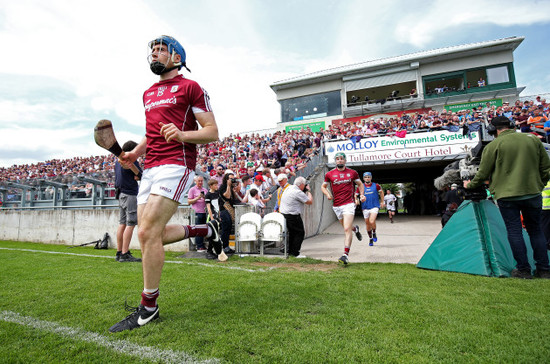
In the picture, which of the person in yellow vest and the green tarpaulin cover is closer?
the green tarpaulin cover

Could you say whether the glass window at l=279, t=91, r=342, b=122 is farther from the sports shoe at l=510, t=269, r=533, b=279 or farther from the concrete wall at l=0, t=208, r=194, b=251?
the sports shoe at l=510, t=269, r=533, b=279

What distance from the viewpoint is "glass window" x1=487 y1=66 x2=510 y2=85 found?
27322 millimetres

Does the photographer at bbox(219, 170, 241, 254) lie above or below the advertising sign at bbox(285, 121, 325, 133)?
below

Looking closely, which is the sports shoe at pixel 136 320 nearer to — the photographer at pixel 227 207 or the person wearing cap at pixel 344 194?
the person wearing cap at pixel 344 194

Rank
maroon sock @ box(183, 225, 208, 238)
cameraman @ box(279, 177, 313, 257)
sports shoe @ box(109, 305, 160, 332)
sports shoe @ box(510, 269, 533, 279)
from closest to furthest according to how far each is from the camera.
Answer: sports shoe @ box(109, 305, 160, 332) → maroon sock @ box(183, 225, 208, 238) → sports shoe @ box(510, 269, 533, 279) → cameraman @ box(279, 177, 313, 257)

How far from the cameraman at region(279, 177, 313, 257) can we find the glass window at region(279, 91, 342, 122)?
2717 centimetres

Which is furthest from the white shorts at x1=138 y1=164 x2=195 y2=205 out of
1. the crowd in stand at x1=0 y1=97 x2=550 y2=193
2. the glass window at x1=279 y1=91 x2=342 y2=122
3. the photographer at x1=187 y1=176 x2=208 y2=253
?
the glass window at x1=279 y1=91 x2=342 y2=122

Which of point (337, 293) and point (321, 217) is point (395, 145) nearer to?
point (321, 217)

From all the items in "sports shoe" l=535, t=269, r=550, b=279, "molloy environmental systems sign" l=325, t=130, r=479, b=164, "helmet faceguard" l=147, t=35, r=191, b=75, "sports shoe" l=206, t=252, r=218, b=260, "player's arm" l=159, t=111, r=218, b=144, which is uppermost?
"molloy environmental systems sign" l=325, t=130, r=479, b=164

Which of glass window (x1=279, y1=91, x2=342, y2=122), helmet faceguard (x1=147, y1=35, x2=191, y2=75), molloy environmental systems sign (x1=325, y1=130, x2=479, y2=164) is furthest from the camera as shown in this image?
glass window (x1=279, y1=91, x2=342, y2=122)

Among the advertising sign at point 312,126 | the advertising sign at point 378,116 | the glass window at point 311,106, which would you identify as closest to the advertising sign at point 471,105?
the advertising sign at point 378,116

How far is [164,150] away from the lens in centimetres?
266

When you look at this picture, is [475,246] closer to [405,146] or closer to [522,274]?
[522,274]

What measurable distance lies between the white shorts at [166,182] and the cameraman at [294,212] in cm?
455
